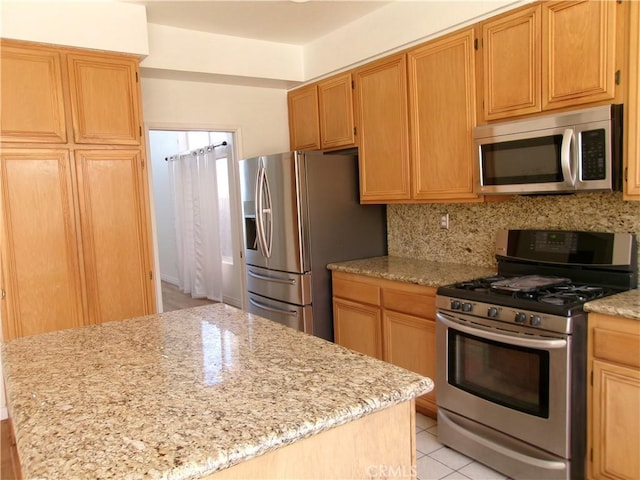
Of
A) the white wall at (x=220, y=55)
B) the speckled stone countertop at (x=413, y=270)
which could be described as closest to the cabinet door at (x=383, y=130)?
the speckled stone countertop at (x=413, y=270)

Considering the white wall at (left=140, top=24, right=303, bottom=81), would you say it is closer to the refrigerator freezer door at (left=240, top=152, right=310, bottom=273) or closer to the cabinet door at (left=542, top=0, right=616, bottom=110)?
the refrigerator freezer door at (left=240, top=152, right=310, bottom=273)

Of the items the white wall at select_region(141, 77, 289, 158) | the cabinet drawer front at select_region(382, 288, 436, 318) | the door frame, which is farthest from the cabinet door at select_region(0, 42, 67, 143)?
the cabinet drawer front at select_region(382, 288, 436, 318)

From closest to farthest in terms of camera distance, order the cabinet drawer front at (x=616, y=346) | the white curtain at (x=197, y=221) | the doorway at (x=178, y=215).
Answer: the cabinet drawer front at (x=616, y=346) → the doorway at (x=178, y=215) → the white curtain at (x=197, y=221)

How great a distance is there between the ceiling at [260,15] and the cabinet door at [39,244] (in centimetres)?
121

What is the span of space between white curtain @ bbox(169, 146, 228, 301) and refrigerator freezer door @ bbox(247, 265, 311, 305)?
2.45 m

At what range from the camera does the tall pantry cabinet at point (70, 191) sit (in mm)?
2854

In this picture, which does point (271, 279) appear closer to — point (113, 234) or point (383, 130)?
point (113, 234)

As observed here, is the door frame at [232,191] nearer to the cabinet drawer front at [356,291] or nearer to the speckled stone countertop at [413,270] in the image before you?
the cabinet drawer front at [356,291]

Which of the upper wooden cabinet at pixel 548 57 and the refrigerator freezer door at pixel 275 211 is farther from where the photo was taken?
the refrigerator freezer door at pixel 275 211

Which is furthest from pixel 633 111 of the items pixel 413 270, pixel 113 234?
pixel 113 234

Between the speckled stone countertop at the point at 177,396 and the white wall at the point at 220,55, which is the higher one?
the white wall at the point at 220,55

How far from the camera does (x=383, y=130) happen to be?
343cm

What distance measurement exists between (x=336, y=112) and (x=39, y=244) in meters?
2.29

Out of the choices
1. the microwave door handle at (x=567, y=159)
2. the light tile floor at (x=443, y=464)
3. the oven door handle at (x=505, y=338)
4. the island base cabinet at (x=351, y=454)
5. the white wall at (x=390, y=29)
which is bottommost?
the light tile floor at (x=443, y=464)
